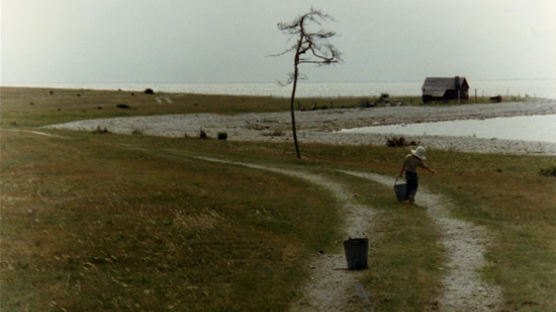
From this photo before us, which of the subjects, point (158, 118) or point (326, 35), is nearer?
point (326, 35)

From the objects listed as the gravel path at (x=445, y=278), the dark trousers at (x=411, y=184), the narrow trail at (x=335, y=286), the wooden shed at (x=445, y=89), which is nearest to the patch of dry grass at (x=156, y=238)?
the narrow trail at (x=335, y=286)

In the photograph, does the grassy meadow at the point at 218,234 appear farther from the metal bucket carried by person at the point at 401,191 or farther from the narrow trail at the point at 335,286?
the metal bucket carried by person at the point at 401,191

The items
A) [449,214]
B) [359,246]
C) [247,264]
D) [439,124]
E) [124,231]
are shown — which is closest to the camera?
[359,246]

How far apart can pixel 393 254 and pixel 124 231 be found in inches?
359

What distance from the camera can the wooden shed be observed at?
13950cm

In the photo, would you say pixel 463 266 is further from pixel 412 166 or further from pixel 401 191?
pixel 401 191

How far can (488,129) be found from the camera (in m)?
79.7

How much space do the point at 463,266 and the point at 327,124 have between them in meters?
74.8

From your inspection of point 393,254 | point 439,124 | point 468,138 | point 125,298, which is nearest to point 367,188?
point 393,254

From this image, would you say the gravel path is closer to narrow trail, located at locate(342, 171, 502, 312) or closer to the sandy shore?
narrow trail, located at locate(342, 171, 502, 312)

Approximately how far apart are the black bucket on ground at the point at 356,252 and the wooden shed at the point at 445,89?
129 m

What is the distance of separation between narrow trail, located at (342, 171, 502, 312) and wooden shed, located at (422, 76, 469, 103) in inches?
4737

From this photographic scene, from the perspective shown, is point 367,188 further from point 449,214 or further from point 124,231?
point 124,231

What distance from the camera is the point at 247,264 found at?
16500 millimetres
